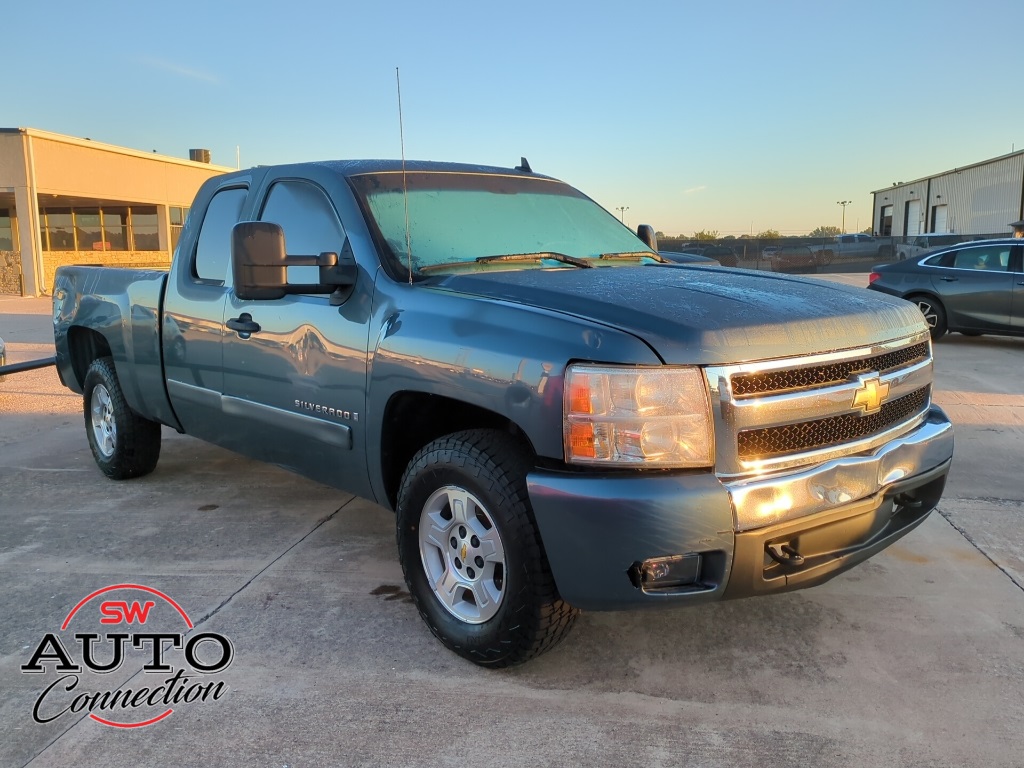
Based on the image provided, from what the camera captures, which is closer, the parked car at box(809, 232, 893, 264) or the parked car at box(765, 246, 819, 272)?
the parked car at box(765, 246, 819, 272)

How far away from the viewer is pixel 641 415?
2441mm

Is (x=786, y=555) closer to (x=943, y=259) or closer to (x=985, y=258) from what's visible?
Answer: (x=985, y=258)

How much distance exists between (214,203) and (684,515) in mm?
3330

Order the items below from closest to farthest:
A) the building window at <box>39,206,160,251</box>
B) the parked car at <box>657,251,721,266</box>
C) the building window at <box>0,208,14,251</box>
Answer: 1. the parked car at <box>657,251,721,266</box>
2. the building window at <box>0,208,14,251</box>
3. the building window at <box>39,206,160,251</box>

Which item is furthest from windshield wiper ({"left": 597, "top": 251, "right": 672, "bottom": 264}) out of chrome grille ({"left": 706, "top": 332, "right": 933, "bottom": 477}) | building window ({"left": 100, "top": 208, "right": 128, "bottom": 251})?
building window ({"left": 100, "top": 208, "right": 128, "bottom": 251})

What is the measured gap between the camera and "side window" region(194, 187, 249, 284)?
4281 mm

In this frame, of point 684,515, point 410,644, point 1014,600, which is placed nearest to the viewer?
point 684,515

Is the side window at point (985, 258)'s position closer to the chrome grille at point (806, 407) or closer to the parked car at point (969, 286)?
the parked car at point (969, 286)

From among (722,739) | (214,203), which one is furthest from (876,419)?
(214,203)

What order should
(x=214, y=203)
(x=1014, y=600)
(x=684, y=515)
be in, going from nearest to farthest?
(x=684, y=515) < (x=1014, y=600) < (x=214, y=203)

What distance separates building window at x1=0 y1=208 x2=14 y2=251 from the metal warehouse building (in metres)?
36.0

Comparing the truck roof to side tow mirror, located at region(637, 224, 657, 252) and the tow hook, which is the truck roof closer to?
side tow mirror, located at region(637, 224, 657, 252)

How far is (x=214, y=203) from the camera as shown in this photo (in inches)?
178

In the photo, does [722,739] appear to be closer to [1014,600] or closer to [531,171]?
[1014,600]
